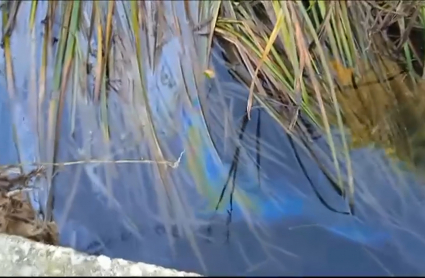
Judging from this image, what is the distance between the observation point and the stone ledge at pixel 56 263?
0.59 m

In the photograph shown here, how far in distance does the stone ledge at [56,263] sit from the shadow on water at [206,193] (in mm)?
31

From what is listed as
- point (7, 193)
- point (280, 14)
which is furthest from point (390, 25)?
point (7, 193)

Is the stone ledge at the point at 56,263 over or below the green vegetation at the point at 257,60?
below

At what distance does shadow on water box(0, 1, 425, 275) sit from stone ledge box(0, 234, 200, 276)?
0.10 feet

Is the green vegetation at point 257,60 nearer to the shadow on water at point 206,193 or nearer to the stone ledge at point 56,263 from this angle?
the shadow on water at point 206,193

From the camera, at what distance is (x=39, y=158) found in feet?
2.41

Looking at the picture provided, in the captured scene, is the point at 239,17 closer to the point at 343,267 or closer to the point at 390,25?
the point at 390,25

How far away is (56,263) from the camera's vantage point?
610mm

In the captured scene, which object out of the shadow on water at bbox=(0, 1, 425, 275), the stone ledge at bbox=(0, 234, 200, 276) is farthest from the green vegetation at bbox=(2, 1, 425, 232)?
the stone ledge at bbox=(0, 234, 200, 276)

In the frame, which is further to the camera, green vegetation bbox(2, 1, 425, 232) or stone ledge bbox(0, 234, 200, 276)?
A: green vegetation bbox(2, 1, 425, 232)

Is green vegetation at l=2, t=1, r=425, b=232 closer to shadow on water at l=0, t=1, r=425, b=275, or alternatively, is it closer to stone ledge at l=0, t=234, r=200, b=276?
shadow on water at l=0, t=1, r=425, b=275

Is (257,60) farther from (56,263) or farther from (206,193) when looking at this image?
(56,263)

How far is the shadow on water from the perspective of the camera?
0.66 metres

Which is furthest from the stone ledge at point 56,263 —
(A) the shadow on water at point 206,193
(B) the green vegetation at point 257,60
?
(B) the green vegetation at point 257,60
